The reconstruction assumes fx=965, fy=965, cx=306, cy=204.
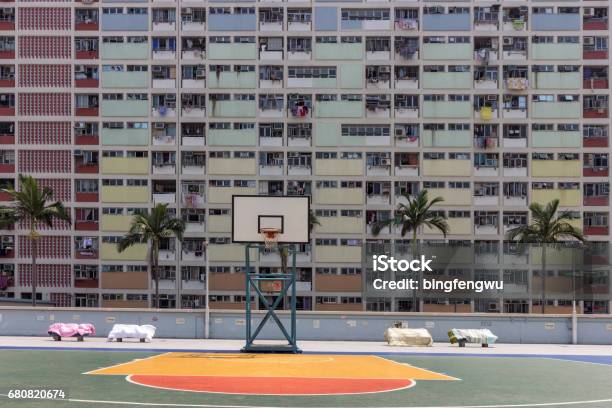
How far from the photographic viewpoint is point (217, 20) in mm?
88938

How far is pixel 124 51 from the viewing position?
3504 inches

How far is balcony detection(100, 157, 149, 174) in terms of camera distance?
88.9 m

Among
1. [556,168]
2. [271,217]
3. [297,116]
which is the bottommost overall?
[271,217]

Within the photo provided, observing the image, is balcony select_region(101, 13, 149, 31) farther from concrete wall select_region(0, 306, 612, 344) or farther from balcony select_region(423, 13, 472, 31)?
concrete wall select_region(0, 306, 612, 344)

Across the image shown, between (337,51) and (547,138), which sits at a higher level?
(337,51)

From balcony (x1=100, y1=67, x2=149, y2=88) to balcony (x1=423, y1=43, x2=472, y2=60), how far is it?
26028mm

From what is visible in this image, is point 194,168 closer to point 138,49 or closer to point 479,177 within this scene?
point 138,49

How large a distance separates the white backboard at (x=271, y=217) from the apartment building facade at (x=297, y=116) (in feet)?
145

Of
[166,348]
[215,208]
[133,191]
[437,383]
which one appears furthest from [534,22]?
[437,383]

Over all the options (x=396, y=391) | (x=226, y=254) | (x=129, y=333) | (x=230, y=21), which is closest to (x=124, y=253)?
(x=226, y=254)

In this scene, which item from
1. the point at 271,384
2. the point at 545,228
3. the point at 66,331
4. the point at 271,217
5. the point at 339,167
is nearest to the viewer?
the point at 271,384

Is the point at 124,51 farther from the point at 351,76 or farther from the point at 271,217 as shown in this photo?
the point at 271,217

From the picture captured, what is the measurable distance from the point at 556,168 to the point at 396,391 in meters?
64.3

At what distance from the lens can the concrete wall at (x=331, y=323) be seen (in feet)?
177
